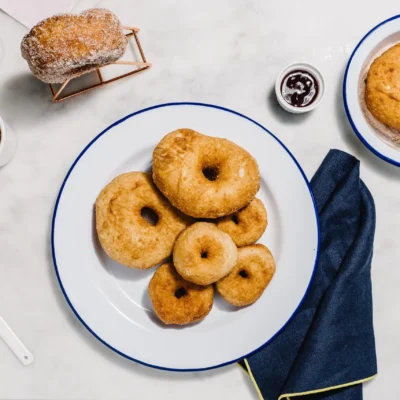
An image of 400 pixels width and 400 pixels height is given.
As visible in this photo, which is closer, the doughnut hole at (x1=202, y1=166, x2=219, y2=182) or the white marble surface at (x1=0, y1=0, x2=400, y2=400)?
the doughnut hole at (x1=202, y1=166, x2=219, y2=182)

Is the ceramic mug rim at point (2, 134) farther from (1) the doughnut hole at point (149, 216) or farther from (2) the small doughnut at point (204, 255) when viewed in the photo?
(2) the small doughnut at point (204, 255)

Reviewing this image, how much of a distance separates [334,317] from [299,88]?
630mm

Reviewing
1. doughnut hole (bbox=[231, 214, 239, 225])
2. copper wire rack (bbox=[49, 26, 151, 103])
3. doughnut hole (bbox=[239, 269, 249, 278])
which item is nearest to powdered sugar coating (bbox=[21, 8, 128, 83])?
copper wire rack (bbox=[49, 26, 151, 103])

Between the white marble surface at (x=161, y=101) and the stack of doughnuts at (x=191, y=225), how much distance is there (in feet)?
0.80

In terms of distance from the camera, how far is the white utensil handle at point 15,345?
1.41m

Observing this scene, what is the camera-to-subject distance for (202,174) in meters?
1.25

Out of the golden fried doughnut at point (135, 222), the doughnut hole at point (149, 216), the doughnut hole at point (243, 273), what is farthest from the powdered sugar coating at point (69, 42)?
the doughnut hole at point (243, 273)

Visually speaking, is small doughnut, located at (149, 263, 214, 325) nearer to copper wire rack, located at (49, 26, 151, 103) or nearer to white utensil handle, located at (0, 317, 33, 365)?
white utensil handle, located at (0, 317, 33, 365)

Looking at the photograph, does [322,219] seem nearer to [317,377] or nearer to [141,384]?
[317,377]

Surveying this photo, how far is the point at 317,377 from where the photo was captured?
136cm

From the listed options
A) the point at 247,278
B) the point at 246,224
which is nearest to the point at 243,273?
the point at 247,278

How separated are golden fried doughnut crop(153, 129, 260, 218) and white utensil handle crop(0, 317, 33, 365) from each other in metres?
0.60

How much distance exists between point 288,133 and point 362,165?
233 mm

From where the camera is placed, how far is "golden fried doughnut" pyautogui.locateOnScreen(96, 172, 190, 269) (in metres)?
1.25
